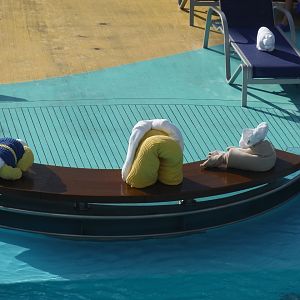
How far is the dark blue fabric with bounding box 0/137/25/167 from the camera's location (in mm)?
7594

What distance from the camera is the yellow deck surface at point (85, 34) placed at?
1137cm

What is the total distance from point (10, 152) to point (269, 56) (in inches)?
163

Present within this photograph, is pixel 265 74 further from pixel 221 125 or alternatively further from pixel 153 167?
pixel 153 167

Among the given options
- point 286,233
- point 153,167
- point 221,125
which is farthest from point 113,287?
point 221,125

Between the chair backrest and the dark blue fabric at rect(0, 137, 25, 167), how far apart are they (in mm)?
4708

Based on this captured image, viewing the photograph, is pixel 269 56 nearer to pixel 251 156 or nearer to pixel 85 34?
pixel 251 156

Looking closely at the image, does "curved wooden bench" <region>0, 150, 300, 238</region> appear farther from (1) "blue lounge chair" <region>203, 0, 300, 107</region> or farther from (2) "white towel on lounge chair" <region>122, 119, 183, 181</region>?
(1) "blue lounge chair" <region>203, 0, 300, 107</region>

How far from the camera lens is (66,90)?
10.6 metres

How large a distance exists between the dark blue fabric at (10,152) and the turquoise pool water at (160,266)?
0.75m

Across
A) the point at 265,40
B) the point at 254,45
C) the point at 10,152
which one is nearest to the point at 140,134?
the point at 10,152

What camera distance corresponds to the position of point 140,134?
7711mm

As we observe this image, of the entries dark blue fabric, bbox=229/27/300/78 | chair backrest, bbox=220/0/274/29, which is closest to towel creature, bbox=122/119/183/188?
dark blue fabric, bbox=229/27/300/78

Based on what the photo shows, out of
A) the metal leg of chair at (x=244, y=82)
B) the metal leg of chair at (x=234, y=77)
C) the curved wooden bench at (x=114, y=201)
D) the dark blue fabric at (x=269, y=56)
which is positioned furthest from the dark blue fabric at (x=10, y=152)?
the metal leg of chair at (x=234, y=77)

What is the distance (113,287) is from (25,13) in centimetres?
685
